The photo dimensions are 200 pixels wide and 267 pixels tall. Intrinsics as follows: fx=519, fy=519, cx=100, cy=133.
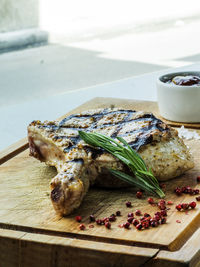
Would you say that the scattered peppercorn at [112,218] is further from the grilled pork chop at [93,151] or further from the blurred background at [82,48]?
the blurred background at [82,48]

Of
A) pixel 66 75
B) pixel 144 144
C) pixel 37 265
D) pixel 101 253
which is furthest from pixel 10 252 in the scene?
pixel 66 75

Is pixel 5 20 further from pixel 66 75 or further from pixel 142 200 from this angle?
pixel 142 200

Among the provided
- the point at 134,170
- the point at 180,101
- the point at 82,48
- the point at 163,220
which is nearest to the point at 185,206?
the point at 163,220

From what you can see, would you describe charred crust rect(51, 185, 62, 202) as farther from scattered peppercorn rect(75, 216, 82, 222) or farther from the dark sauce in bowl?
the dark sauce in bowl

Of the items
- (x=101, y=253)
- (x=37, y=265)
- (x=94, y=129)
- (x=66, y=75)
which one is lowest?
(x=66, y=75)

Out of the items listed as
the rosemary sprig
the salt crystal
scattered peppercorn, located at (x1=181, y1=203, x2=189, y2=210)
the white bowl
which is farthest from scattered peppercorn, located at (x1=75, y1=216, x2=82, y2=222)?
the white bowl

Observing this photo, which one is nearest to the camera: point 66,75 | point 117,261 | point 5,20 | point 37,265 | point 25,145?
point 117,261
